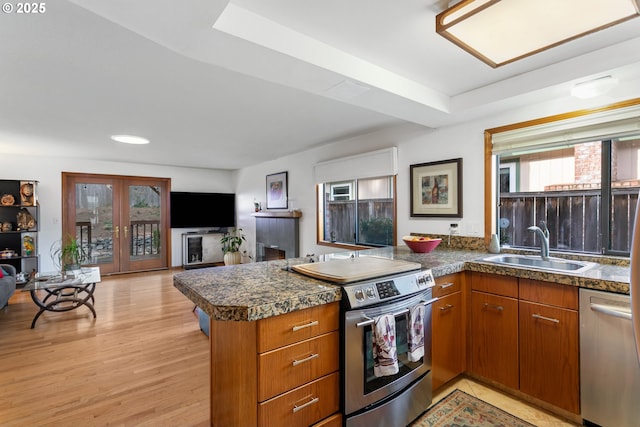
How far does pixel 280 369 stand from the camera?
1293 millimetres

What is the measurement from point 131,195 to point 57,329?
3499mm

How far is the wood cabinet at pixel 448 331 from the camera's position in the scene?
2023mm

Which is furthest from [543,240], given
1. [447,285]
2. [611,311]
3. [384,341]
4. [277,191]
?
[277,191]

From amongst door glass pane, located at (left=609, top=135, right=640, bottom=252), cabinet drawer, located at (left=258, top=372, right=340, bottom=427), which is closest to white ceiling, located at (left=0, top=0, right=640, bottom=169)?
door glass pane, located at (left=609, top=135, right=640, bottom=252)

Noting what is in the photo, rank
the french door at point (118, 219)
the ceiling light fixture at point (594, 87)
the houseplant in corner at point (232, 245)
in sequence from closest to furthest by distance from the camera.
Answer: the ceiling light fixture at point (594, 87) → the french door at point (118, 219) → the houseplant in corner at point (232, 245)

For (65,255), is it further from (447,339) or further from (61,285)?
(447,339)

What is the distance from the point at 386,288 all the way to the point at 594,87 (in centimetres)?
189

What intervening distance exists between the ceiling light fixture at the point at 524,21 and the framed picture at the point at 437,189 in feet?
4.59

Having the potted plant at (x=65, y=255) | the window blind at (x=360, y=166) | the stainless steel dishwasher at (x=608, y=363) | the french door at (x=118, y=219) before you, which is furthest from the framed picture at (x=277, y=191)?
the stainless steel dishwasher at (x=608, y=363)

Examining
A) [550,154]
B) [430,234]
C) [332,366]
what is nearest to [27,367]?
[332,366]

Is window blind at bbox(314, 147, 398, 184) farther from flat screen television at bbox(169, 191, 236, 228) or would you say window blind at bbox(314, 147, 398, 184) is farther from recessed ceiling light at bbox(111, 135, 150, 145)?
flat screen television at bbox(169, 191, 236, 228)

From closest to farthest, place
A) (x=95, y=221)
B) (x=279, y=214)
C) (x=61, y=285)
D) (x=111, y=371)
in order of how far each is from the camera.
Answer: (x=111, y=371) < (x=61, y=285) < (x=279, y=214) < (x=95, y=221)

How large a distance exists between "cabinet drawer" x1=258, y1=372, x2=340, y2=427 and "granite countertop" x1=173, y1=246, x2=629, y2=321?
38cm

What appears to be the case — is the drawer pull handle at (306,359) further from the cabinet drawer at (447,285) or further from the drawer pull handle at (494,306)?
the drawer pull handle at (494,306)
